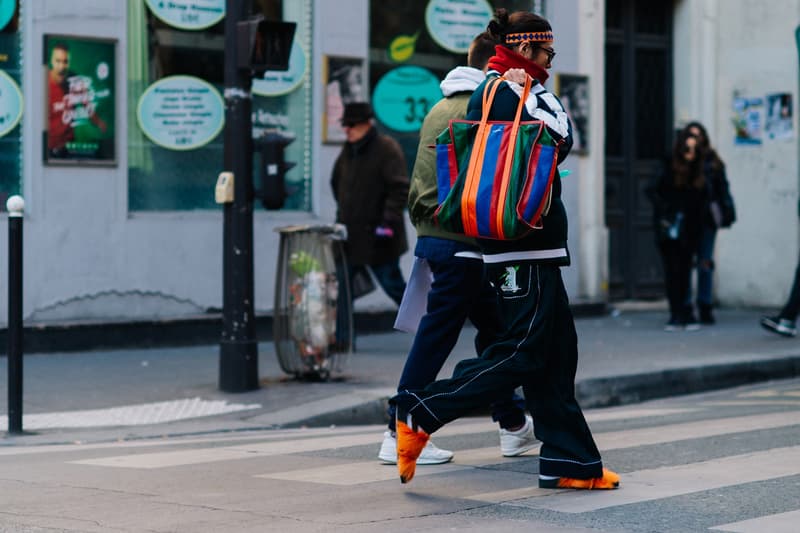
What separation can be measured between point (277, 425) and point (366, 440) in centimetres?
111

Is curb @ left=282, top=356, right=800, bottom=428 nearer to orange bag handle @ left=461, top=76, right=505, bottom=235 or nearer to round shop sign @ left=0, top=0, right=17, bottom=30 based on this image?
orange bag handle @ left=461, top=76, right=505, bottom=235

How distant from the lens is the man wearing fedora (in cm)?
1123

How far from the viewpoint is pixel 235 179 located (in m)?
9.61

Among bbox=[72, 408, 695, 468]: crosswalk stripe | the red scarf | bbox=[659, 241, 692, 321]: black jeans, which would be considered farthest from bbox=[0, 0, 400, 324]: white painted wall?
the red scarf

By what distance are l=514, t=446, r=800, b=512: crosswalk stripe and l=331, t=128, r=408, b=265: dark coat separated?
191 inches

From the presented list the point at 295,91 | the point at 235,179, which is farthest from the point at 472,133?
the point at 295,91

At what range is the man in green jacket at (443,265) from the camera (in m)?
6.36

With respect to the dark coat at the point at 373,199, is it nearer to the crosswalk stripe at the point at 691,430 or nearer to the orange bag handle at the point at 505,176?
the crosswalk stripe at the point at 691,430

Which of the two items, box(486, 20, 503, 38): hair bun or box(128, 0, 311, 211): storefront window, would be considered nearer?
box(486, 20, 503, 38): hair bun

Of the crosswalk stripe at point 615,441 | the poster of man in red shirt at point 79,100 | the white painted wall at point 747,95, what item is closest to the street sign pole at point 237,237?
the poster of man in red shirt at point 79,100

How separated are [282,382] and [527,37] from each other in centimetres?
470

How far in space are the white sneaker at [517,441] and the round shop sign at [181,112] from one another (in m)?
6.14

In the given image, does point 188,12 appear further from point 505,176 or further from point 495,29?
point 505,176

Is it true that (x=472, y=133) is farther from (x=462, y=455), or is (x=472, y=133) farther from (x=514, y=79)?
(x=462, y=455)
